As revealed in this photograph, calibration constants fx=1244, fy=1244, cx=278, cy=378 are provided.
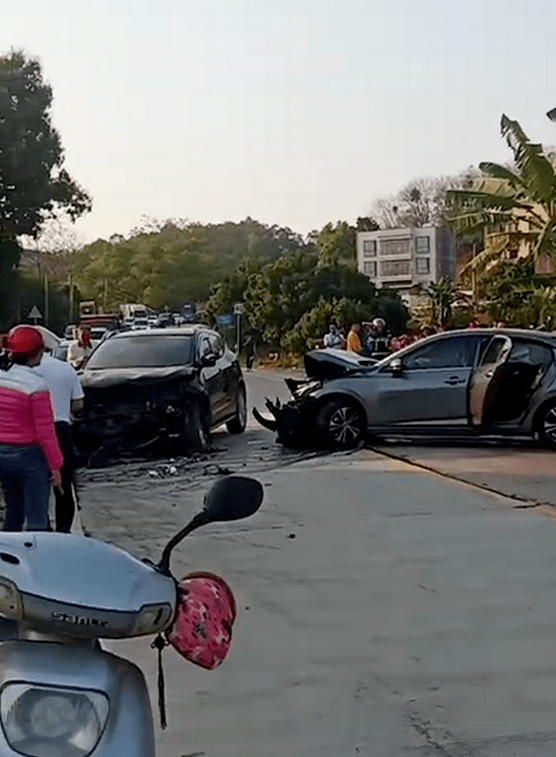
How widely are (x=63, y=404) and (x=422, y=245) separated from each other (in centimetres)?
8959

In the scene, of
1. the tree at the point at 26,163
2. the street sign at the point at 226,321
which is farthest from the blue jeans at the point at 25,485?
the tree at the point at 26,163

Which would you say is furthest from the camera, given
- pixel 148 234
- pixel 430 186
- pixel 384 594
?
pixel 148 234

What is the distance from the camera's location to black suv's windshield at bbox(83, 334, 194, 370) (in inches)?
670

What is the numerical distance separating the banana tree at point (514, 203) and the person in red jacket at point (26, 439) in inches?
778

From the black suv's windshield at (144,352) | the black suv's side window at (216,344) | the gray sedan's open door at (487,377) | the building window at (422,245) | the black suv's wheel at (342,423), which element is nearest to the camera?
the gray sedan's open door at (487,377)

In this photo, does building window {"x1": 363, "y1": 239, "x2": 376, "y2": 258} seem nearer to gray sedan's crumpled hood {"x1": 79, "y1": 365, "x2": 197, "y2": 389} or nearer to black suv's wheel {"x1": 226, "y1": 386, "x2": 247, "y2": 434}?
black suv's wheel {"x1": 226, "y1": 386, "x2": 247, "y2": 434}

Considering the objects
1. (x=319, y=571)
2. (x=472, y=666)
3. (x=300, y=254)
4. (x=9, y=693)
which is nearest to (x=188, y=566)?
(x=319, y=571)

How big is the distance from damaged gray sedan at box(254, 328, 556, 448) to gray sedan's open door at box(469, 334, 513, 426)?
0.5 inches

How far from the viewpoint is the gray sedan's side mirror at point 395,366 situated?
53.0ft

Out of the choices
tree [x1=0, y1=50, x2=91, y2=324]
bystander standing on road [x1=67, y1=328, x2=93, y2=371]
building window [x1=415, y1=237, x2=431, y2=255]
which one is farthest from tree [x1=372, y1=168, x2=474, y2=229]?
bystander standing on road [x1=67, y1=328, x2=93, y2=371]

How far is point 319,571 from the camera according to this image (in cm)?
854

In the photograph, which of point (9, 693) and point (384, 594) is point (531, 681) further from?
point (9, 693)

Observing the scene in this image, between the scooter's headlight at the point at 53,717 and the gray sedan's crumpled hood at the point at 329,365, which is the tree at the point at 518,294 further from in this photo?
the scooter's headlight at the point at 53,717

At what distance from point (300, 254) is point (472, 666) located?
43949 millimetres
